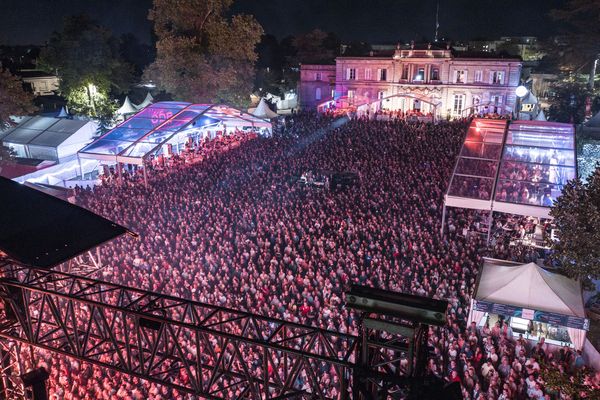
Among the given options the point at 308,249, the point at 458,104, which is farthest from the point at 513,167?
the point at 458,104

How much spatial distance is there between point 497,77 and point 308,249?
103ft

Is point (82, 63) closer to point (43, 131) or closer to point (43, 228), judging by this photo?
point (43, 131)

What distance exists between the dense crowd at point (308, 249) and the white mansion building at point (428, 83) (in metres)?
19.1

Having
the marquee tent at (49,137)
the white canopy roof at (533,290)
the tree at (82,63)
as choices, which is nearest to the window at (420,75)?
the tree at (82,63)

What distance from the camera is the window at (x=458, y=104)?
128ft

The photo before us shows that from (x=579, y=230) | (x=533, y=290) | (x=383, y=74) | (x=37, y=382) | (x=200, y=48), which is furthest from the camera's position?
(x=383, y=74)

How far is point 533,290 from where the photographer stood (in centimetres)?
989

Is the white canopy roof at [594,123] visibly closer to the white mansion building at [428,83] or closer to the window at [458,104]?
the white mansion building at [428,83]

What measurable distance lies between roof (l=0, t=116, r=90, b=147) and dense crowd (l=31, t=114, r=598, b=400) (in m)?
6.70

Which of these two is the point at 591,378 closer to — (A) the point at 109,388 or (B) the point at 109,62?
(A) the point at 109,388

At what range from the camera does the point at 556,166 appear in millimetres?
15016

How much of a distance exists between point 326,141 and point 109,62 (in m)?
19.1

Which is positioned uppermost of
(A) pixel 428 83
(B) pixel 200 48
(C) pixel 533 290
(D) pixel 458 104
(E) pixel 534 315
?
(B) pixel 200 48

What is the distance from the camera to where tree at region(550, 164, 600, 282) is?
1020 centimetres
